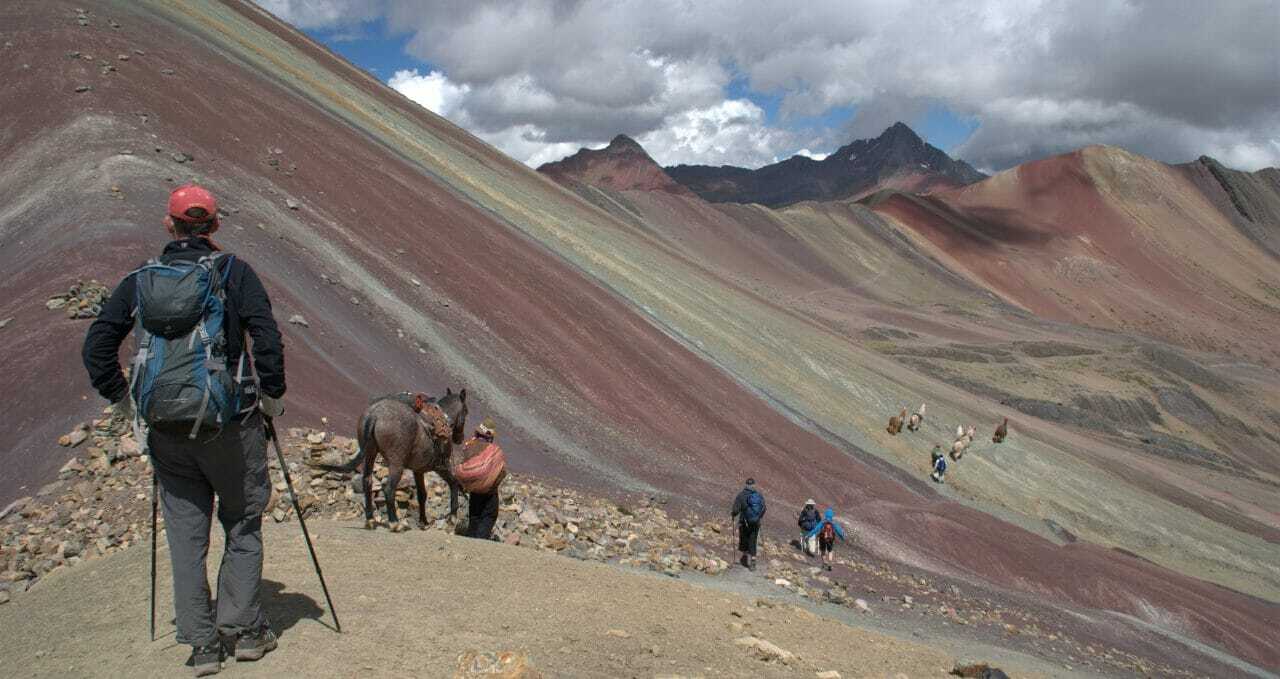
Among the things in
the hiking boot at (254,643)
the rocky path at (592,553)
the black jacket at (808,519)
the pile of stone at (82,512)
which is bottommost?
the pile of stone at (82,512)

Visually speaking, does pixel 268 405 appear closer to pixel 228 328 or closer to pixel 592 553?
pixel 228 328

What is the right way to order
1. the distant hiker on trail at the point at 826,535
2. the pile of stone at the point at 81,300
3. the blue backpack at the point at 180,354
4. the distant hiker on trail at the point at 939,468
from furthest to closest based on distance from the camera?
the distant hiker on trail at the point at 939,468 → the distant hiker on trail at the point at 826,535 → the pile of stone at the point at 81,300 → the blue backpack at the point at 180,354

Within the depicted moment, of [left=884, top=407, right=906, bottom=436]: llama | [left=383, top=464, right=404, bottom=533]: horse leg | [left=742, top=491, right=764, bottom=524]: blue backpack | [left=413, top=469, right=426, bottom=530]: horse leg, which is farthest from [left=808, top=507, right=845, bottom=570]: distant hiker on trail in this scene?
[left=884, top=407, right=906, bottom=436]: llama

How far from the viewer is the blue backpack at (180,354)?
4094mm

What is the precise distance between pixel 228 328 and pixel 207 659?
5.47 feet

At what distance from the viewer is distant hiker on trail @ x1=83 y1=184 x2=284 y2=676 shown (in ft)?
13.6

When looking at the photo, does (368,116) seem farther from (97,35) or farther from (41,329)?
(41,329)

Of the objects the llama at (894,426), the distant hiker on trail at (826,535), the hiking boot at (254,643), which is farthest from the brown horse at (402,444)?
the llama at (894,426)

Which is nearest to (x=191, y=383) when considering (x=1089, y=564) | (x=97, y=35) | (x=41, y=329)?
(x=41, y=329)

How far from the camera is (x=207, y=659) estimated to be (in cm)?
436

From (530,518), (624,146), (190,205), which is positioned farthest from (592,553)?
(624,146)

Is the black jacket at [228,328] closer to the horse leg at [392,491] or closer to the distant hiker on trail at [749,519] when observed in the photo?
the horse leg at [392,491]

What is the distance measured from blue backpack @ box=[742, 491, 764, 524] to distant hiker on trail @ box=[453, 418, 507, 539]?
5214 mm

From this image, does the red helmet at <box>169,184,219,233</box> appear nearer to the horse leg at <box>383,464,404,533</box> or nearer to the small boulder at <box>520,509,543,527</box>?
the horse leg at <box>383,464,404,533</box>
